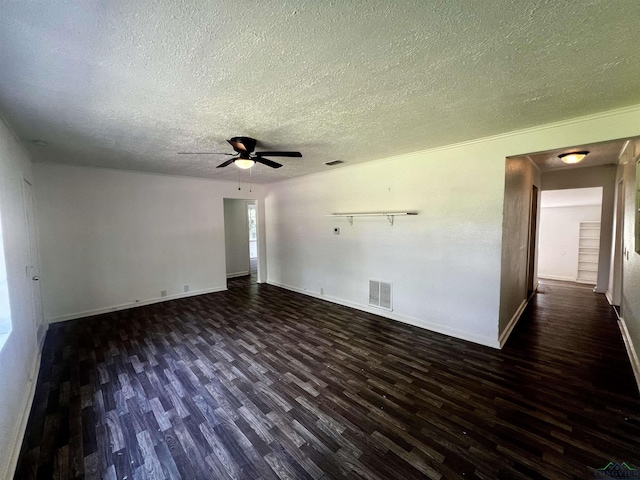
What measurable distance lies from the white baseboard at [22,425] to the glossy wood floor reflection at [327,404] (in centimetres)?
5

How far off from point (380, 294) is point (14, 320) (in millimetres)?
4074

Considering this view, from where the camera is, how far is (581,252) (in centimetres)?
682

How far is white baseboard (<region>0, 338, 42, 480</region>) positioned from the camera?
1.53 metres

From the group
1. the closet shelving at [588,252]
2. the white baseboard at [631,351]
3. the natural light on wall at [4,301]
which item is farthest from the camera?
the closet shelving at [588,252]

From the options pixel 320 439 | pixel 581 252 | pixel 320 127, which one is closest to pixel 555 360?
pixel 320 439

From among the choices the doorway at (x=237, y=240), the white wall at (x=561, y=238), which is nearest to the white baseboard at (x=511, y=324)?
the white wall at (x=561, y=238)

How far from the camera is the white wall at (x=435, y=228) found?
2896mm

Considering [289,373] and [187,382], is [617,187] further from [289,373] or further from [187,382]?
[187,382]

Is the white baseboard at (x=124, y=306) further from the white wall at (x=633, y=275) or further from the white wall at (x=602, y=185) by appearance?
the white wall at (x=602, y=185)

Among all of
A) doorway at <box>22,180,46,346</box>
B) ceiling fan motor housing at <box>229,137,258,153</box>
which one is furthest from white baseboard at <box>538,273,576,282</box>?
doorway at <box>22,180,46,346</box>

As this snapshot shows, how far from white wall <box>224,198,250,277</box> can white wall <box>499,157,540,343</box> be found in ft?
20.6

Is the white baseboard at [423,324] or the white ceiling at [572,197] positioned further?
the white ceiling at [572,197]

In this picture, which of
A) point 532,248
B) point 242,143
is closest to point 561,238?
point 532,248

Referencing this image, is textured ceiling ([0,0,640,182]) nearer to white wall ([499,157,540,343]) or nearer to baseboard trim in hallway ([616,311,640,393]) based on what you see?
white wall ([499,157,540,343])
